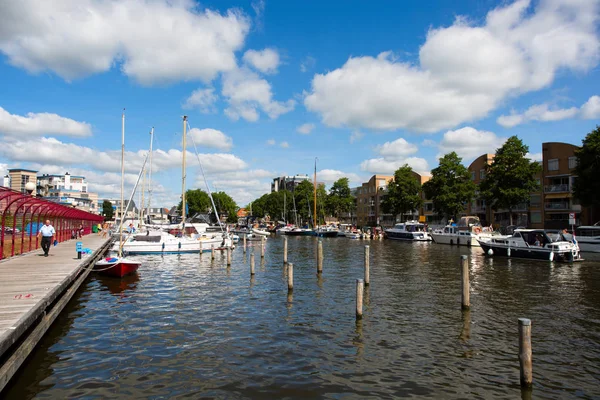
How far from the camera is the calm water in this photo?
428 inches

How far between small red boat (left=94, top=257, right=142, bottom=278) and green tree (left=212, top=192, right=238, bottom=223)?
501ft

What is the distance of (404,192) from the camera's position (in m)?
97.4

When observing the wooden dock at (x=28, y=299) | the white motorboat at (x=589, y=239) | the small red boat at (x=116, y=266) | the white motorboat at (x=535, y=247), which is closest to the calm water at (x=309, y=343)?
the wooden dock at (x=28, y=299)

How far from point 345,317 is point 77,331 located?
34.3 ft

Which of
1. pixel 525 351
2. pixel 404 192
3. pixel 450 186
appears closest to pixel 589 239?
pixel 450 186

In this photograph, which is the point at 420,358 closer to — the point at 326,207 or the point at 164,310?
the point at 164,310

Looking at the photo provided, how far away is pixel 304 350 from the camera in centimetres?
1362

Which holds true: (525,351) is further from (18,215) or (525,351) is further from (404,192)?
(404,192)

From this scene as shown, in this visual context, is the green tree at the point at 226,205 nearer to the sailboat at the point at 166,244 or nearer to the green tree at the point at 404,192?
the green tree at the point at 404,192

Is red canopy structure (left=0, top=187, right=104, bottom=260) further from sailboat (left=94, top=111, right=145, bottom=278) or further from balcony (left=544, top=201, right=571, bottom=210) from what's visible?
balcony (left=544, top=201, right=571, bottom=210)

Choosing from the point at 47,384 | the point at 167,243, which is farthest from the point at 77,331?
the point at 167,243

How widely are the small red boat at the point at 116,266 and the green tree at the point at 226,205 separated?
152740 millimetres

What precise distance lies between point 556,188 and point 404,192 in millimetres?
32856

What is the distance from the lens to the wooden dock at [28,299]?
10.5 metres
